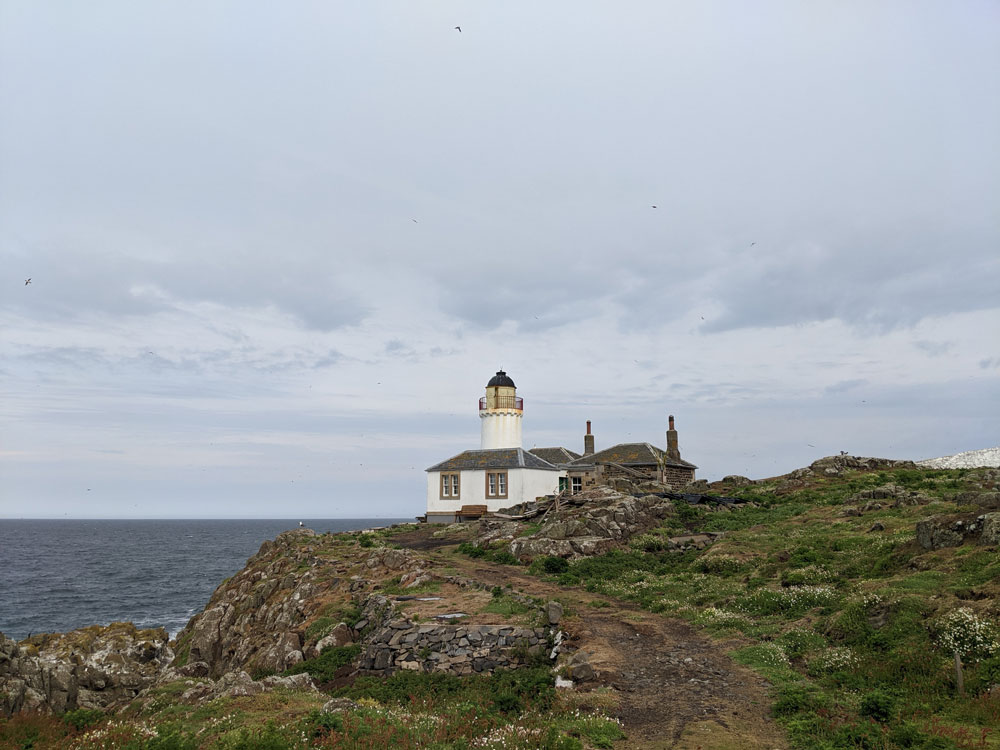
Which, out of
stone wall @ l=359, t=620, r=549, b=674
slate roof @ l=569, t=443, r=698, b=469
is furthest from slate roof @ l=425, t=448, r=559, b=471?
stone wall @ l=359, t=620, r=549, b=674

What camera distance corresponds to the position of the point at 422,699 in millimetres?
15273

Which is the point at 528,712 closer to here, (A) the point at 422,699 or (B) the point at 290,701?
(A) the point at 422,699

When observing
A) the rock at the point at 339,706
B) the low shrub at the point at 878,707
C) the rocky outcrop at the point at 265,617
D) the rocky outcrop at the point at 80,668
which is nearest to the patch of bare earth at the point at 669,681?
the low shrub at the point at 878,707

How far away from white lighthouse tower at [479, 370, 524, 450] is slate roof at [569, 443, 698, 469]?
264 inches

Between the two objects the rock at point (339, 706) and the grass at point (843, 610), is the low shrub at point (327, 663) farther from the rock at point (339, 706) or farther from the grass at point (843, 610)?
the grass at point (843, 610)

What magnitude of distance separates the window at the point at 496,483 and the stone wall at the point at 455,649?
32.9m

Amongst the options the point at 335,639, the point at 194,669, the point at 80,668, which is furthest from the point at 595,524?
the point at 80,668

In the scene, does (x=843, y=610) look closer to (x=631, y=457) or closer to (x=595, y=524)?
(x=595, y=524)

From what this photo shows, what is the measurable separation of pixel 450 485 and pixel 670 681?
40.9 metres

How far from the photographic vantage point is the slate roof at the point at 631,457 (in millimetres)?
56156

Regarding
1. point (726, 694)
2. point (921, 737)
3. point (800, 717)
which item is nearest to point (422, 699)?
point (726, 694)

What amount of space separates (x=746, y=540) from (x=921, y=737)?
21.3m

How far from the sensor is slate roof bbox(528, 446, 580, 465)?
61438 millimetres

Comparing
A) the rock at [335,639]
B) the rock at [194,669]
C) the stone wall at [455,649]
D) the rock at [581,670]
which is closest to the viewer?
the rock at [581,670]
